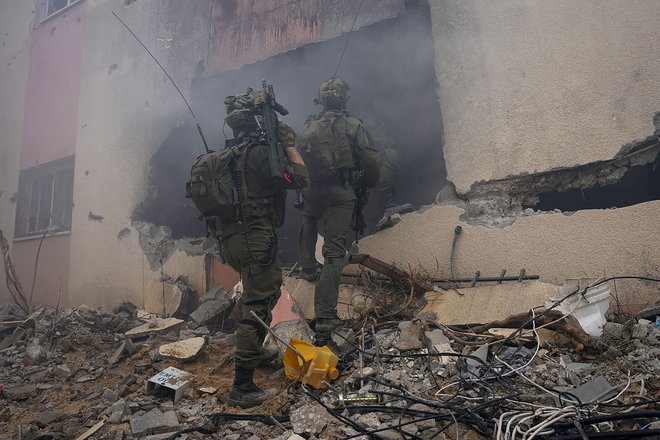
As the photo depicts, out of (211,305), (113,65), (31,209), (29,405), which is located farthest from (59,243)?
(29,405)

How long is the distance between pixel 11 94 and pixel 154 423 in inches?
336

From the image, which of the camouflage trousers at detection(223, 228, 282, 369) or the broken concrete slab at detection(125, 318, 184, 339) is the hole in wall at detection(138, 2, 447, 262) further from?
the camouflage trousers at detection(223, 228, 282, 369)

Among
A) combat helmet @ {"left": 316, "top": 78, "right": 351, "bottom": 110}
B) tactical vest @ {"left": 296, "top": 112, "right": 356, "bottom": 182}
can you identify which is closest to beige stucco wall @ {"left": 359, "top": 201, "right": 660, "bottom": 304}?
tactical vest @ {"left": 296, "top": 112, "right": 356, "bottom": 182}

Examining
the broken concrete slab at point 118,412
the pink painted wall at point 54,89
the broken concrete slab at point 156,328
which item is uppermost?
the pink painted wall at point 54,89

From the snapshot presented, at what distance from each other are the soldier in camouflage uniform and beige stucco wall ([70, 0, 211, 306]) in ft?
10.2

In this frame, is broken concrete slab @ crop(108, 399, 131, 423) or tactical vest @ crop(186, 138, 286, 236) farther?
tactical vest @ crop(186, 138, 286, 236)

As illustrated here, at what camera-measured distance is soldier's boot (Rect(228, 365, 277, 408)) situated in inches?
100

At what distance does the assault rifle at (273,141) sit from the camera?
9.00 ft

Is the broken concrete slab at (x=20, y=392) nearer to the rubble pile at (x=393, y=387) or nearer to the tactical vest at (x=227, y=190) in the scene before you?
the rubble pile at (x=393, y=387)

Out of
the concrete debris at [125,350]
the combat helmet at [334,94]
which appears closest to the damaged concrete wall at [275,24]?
the combat helmet at [334,94]

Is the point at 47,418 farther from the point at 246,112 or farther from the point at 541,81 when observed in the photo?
the point at 541,81

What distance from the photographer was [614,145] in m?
3.28

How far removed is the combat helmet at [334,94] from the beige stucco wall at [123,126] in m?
2.99

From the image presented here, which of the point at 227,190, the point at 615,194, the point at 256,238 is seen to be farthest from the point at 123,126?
the point at 615,194
